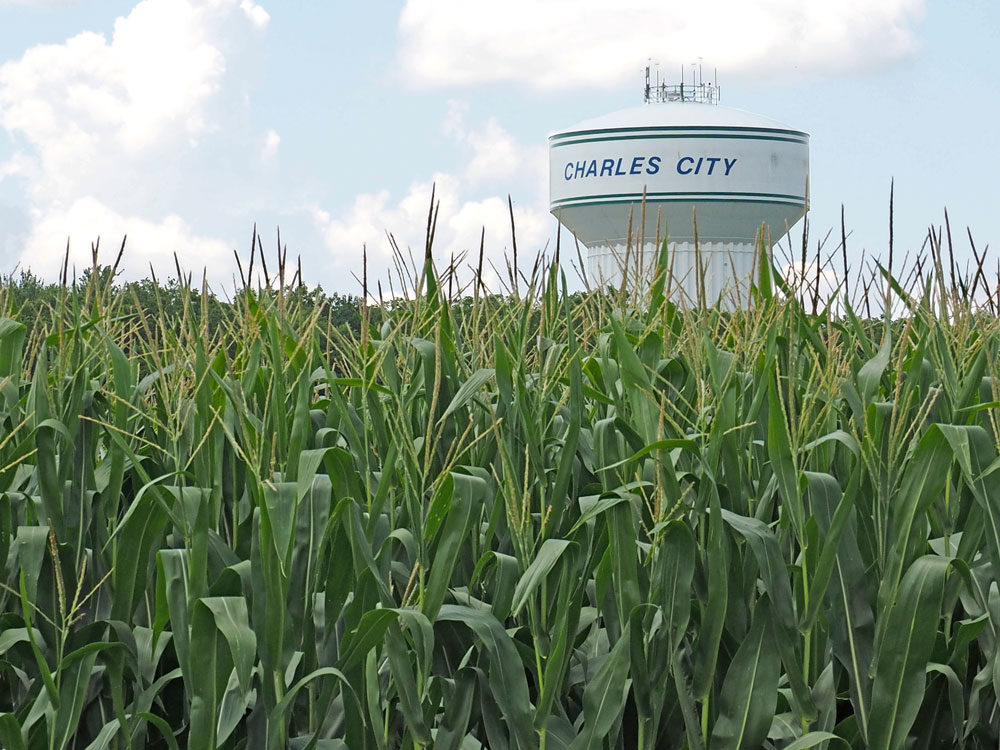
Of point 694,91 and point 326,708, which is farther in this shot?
point 694,91

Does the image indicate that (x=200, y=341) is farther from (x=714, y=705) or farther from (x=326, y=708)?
(x=714, y=705)

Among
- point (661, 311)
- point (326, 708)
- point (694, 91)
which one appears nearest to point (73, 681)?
point (326, 708)

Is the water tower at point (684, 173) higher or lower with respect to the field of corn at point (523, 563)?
higher

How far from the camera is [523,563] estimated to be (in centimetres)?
230

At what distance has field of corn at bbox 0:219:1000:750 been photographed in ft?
7.28

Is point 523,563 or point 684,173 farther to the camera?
point 684,173

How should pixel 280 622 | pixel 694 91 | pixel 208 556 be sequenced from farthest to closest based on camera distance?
1. pixel 694 91
2. pixel 208 556
3. pixel 280 622

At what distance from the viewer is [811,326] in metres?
A: 2.92

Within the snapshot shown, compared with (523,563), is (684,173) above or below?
above

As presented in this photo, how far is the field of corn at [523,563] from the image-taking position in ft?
7.28

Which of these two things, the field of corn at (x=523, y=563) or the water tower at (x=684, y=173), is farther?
the water tower at (x=684, y=173)

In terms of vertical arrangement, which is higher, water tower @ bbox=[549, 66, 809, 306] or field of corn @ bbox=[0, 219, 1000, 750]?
water tower @ bbox=[549, 66, 809, 306]

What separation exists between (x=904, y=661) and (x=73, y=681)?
1.79 metres

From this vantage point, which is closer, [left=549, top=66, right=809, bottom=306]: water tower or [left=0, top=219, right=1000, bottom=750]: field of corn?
[left=0, top=219, right=1000, bottom=750]: field of corn
